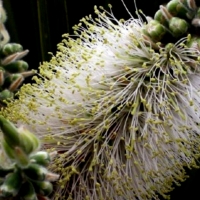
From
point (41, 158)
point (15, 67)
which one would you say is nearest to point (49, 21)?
point (15, 67)

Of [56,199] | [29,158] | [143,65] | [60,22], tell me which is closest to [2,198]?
[29,158]

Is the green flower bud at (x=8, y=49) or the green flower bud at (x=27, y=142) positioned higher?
the green flower bud at (x=8, y=49)

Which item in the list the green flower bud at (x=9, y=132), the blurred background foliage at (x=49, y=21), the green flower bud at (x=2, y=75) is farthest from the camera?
the blurred background foliage at (x=49, y=21)

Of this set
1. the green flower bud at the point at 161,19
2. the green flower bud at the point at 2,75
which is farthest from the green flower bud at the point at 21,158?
the green flower bud at the point at 161,19

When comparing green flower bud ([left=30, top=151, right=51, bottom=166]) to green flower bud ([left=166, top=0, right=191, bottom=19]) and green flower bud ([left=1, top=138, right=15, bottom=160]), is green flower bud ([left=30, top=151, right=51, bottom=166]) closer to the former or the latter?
green flower bud ([left=1, top=138, right=15, bottom=160])

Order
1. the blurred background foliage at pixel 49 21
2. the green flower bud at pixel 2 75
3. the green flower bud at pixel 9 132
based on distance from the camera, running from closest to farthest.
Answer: the green flower bud at pixel 9 132 → the green flower bud at pixel 2 75 → the blurred background foliage at pixel 49 21

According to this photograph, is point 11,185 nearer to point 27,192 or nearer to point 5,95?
point 27,192

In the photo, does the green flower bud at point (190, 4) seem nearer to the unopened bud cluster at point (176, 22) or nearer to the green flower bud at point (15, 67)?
the unopened bud cluster at point (176, 22)
